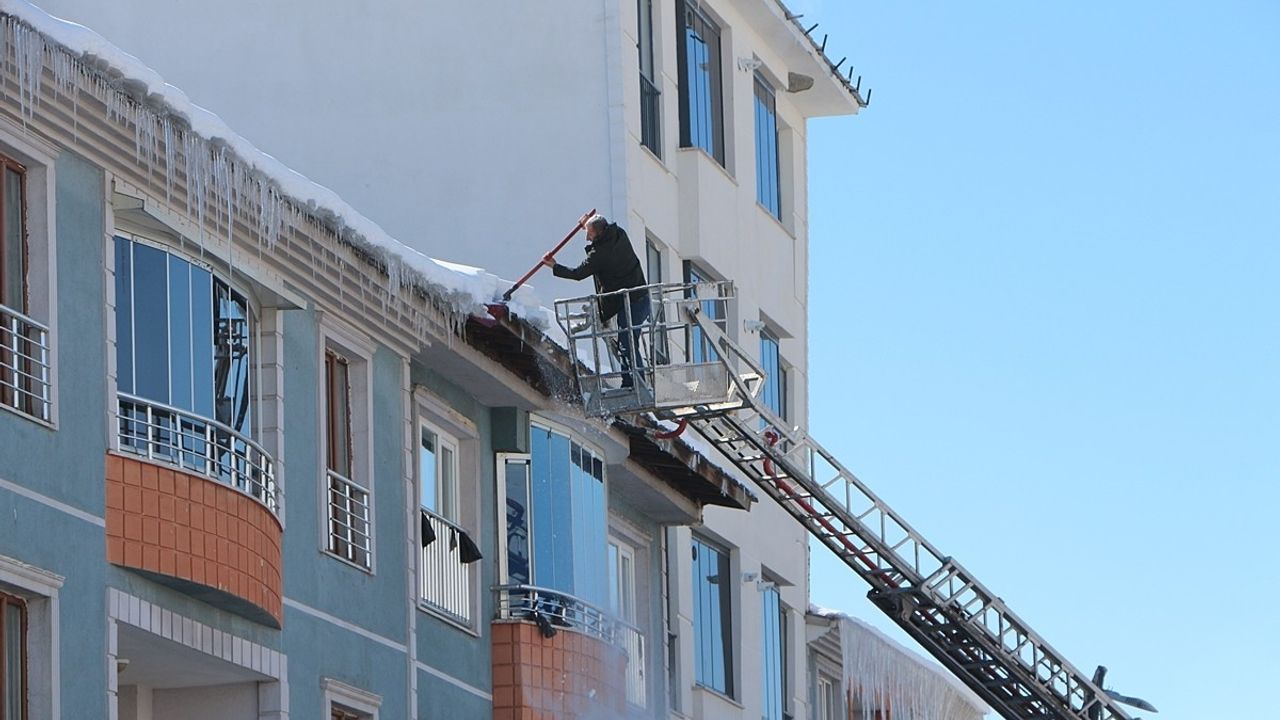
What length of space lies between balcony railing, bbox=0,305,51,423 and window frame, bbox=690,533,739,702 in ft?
54.0

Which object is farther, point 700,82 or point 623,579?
point 700,82

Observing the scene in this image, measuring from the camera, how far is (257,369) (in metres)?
20.5

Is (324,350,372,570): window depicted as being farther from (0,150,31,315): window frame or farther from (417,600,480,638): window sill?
(0,150,31,315): window frame

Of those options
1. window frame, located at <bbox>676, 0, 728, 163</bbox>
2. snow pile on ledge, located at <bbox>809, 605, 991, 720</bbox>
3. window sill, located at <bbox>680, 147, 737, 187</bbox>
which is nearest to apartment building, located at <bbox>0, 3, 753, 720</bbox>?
window sill, located at <bbox>680, 147, 737, 187</bbox>

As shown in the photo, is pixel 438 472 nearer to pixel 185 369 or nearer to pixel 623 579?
pixel 185 369

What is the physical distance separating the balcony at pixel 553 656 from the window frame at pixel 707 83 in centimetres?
→ 969

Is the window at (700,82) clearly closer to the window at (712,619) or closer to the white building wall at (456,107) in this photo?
the white building wall at (456,107)

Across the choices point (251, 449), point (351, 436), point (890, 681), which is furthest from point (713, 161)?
point (251, 449)

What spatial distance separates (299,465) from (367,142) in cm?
1194

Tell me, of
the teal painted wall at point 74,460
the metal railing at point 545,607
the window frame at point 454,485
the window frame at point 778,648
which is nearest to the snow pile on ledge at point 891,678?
the window frame at point 778,648

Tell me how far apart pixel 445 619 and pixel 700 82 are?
13419 mm

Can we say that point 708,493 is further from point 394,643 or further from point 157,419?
point 157,419

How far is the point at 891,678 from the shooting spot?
4009 centimetres

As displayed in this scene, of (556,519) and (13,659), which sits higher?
(556,519)
